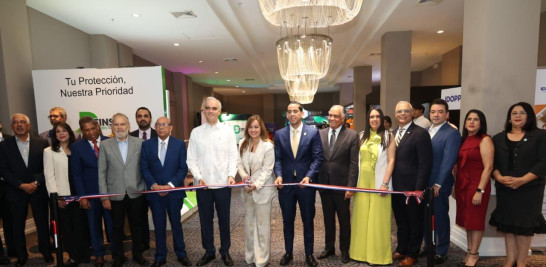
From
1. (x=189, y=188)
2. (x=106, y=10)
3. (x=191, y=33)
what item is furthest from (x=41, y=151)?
(x=191, y=33)

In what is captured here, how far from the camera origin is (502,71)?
3492 mm

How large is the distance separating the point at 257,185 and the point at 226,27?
4.89 meters

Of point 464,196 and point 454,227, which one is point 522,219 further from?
point 454,227

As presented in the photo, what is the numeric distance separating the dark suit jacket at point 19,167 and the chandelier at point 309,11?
3091 mm

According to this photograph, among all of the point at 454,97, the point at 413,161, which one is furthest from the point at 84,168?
the point at 454,97

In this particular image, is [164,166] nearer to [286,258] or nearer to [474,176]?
[286,258]

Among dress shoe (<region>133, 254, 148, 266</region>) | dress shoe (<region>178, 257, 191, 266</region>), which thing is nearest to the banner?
dress shoe (<region>178, 257, 191, 266</region>)

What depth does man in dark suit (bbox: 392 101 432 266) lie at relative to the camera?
311 cm

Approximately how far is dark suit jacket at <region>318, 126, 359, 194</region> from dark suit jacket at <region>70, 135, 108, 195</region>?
248cm

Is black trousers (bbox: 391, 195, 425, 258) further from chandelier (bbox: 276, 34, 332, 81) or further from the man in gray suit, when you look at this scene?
chandelier (bbox: 276, 34, 332, 81)

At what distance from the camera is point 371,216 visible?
324 centimetres

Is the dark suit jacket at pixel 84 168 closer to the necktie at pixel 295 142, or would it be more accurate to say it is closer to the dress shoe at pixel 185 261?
the dress shoe at pixel 185 261

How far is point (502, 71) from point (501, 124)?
1.97 feet

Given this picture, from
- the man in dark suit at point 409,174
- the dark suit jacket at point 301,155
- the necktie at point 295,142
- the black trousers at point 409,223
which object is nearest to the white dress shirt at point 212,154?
the dark suit jacket at point 301,155
